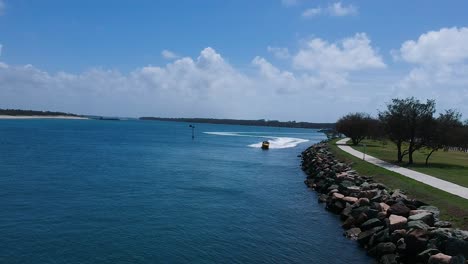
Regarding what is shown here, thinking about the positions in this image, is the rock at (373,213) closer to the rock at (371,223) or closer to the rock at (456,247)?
the rock at (371,223)

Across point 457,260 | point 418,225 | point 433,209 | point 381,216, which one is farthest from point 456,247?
point 381,216

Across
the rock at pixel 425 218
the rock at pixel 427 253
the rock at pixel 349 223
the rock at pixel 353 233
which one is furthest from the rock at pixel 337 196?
the rock at pixel 427 253

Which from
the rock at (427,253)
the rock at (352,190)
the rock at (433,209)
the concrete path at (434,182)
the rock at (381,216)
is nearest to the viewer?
the rock at (427,253)

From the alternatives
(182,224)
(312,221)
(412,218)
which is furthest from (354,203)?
(182,224)

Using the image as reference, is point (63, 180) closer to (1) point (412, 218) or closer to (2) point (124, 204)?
(2) point (124, 204)

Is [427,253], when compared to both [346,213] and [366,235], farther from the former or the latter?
[346,213]

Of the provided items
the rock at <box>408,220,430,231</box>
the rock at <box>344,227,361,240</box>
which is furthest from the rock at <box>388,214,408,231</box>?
the rock at <box>344,227,361,240</box>

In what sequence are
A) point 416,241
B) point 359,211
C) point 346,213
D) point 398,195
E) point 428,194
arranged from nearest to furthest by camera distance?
point 416,241 → point 359,211 → point 346,213 → point 428,194 → point 398,195
